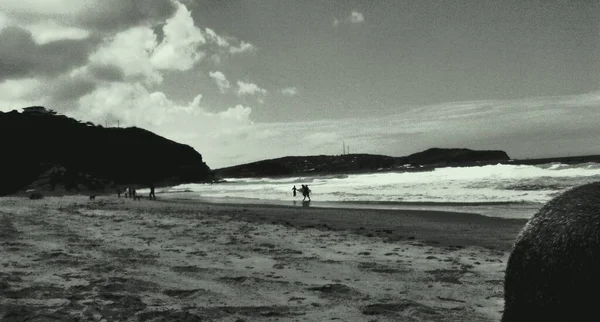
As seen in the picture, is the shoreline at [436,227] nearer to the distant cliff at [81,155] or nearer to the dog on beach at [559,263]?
the dog on beach at [559,263]

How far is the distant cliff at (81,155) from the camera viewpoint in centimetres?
5550

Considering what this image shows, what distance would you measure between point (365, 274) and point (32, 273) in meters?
4.66

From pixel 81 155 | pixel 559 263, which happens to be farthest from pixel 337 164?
pixel 559 263

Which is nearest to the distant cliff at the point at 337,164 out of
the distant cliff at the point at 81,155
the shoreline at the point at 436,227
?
the distant cliff at the point at 81,155

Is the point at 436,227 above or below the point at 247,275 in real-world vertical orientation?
below

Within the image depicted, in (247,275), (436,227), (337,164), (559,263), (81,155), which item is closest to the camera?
(559,263)

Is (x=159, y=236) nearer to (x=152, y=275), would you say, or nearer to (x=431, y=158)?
(x=152, y=275)

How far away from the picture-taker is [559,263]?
Result: 179 cm

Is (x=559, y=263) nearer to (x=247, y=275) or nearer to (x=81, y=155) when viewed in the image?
(x=247, y=275)

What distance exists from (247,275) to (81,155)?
291ft

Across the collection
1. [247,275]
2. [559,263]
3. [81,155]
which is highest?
[81,155]

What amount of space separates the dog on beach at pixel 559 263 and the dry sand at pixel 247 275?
8.73ft

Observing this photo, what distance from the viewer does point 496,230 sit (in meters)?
11.9

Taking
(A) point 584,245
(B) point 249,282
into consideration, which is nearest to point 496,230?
(B) point 249,282
